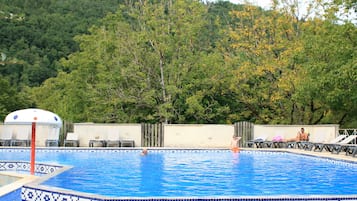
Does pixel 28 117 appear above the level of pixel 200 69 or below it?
below

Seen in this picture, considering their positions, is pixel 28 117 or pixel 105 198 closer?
pixel 105 198

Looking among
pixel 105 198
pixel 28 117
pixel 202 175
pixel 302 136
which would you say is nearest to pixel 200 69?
pixel 302 136

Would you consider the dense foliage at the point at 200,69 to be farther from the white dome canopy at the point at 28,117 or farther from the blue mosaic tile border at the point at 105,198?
the blue mosaic tile border at the point at 105,198

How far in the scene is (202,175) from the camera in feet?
41.7

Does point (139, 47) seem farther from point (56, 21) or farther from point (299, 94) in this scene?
point (56, 21)

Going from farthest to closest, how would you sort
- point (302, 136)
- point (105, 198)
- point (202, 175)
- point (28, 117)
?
point (302, 136)
point (202, 175)
point (28, 117)
point (105, 198)

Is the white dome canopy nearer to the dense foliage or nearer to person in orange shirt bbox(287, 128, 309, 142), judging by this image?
person in orange shirt bbox(287, 128, 309, 142)

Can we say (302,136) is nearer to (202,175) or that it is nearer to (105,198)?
(202,175)

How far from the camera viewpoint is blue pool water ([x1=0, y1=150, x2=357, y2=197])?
1012 centimetres

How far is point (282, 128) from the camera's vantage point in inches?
886

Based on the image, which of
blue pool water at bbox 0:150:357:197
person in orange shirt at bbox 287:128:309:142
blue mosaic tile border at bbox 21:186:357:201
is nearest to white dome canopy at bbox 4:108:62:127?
blue pool water at bbox 0:150:357:197

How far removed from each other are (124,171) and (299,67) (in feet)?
47.8

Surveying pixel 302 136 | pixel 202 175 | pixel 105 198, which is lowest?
pixel 202 175

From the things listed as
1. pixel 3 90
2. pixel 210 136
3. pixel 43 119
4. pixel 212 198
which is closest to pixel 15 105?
pixel 3 90
